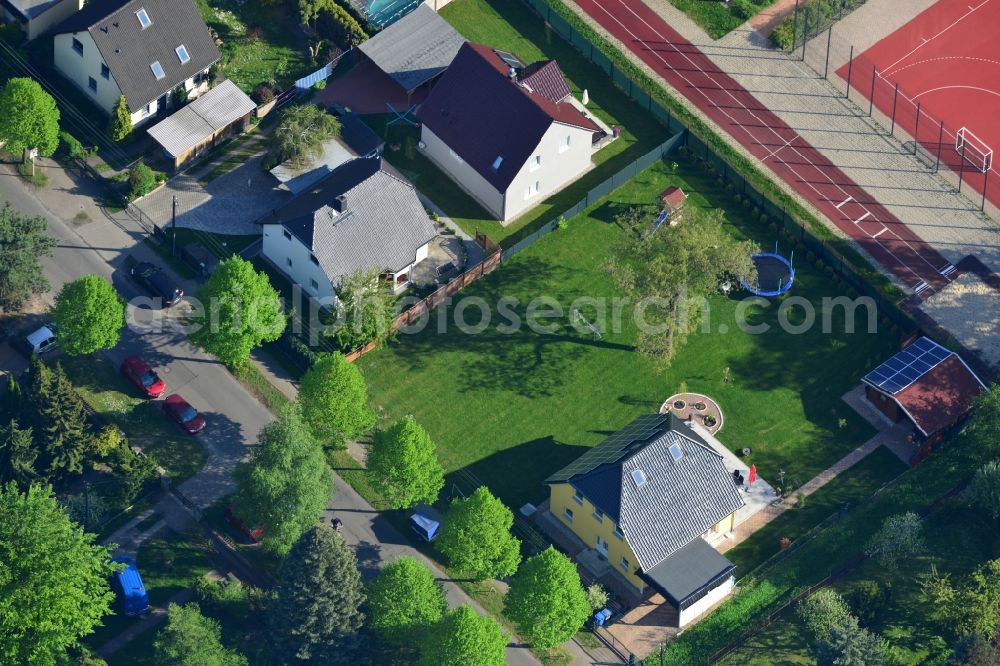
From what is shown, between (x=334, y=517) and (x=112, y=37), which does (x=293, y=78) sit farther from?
(x=334, y=517)

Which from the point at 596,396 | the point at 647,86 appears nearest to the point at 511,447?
the point at 596,396

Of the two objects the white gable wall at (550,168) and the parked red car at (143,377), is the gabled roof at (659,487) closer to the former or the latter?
the white gable wall at (550,168)

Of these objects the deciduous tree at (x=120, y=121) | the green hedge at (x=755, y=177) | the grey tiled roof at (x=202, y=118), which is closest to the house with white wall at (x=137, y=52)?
the deciduous tree at (x=120, y=121)

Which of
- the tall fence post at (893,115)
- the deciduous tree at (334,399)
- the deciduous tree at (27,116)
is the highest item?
the deciduous tree at (27,116)

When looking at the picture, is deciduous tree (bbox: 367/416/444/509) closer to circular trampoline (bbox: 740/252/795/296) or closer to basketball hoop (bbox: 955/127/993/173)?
circular trampoline (bbox: 740/252/795/296)

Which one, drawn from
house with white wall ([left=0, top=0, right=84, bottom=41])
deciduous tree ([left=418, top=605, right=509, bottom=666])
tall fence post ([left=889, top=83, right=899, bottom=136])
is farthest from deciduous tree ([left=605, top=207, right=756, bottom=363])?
house with white wall ([left=0, top=0, right=84, bottom=41])

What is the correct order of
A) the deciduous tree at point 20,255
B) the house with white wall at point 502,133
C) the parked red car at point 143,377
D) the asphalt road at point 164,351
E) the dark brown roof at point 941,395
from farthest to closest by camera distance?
the house with white wall at point 502,133 → the dark brown roof at point 941,395 → the deciduous tree at point 20,255 → the parked red car at point 143,377 → the asphalt road at point 164,351
